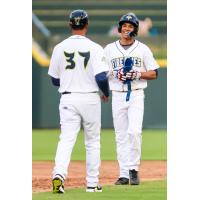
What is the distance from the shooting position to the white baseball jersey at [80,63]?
8164 millimetres

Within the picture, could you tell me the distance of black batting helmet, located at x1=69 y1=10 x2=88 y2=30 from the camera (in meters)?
8.11

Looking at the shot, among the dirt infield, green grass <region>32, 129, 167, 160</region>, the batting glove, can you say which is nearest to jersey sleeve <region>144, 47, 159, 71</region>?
the batting glove

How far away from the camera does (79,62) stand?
8.17 m

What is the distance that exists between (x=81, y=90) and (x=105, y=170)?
334 centimetres

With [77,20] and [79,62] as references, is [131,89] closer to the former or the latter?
[79,62]

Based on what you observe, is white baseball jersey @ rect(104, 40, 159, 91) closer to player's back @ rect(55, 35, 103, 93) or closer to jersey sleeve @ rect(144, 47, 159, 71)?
jersey sleeve @ rect(144, 47, 159, 71)

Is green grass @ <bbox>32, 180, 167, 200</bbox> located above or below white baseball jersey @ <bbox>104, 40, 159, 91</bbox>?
below

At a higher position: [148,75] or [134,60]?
[134,60]

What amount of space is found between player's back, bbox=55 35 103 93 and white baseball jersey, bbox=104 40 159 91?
111 centimetres

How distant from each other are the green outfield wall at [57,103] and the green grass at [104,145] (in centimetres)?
42

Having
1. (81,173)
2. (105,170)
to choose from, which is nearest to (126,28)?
(81,173)

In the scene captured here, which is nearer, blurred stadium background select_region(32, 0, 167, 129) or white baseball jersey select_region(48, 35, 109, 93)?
white baseball jersey select_region(48, 35, 109, 93)
